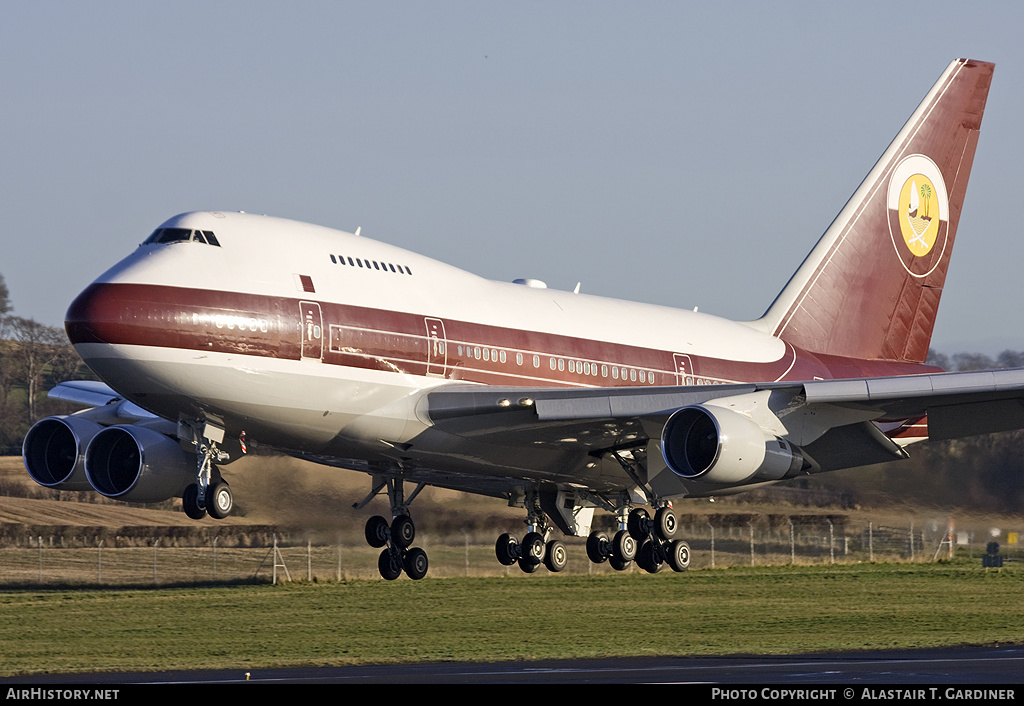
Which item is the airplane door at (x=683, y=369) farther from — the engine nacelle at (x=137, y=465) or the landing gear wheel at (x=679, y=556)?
the engine nacelle at (x=137, y=465)

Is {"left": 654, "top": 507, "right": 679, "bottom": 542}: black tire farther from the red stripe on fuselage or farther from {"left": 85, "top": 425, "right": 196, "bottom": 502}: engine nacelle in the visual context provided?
{"left": 85, "top": 425, "right": 196, "bottom": 502}: engine nacelle

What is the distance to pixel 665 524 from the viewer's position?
30.5 m

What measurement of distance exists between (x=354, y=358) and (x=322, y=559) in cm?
2242

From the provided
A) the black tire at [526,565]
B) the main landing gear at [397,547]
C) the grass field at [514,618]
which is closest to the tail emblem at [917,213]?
the grass field at [514,618]

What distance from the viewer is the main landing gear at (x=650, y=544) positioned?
30578 mm

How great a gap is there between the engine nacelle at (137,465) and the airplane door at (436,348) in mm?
6288

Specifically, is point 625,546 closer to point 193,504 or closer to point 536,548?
point 536,548

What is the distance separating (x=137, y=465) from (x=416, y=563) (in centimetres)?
634

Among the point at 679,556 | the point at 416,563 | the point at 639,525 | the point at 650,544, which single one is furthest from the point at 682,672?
the point at 416,563

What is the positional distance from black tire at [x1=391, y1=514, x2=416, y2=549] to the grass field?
8.38 feet

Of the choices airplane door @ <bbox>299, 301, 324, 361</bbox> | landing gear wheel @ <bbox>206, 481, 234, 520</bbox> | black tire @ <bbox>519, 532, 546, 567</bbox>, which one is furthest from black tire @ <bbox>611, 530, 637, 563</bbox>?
landing gear wheel @ <bbox>206, 481, 234, 520</bbox>

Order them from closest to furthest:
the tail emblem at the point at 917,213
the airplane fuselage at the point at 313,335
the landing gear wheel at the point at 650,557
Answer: the airplane fuselage at the point at 313,335
the landing gear wheel at the point at 650,557
the tail emblem at the point at 917,213

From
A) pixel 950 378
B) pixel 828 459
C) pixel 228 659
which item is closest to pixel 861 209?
pixel 828 459

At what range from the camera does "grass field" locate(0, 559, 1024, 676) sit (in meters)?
33.7
